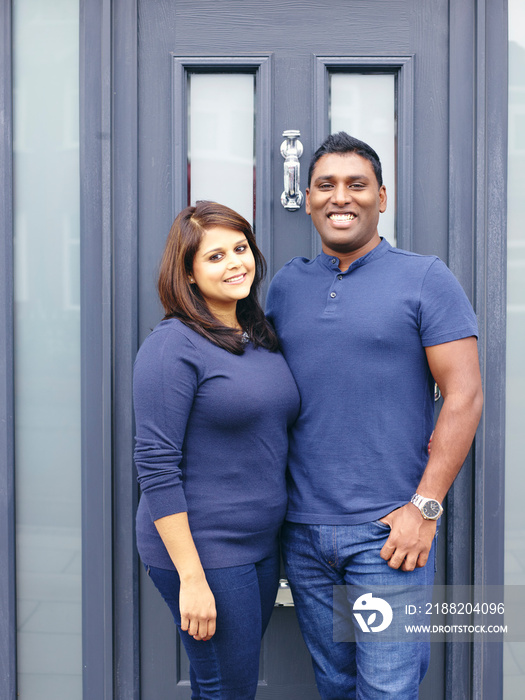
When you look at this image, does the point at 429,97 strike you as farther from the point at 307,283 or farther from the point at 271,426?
the point at 271,426

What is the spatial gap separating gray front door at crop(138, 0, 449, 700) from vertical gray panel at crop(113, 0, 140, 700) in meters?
0.04

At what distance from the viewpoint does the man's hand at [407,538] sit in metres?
1.48

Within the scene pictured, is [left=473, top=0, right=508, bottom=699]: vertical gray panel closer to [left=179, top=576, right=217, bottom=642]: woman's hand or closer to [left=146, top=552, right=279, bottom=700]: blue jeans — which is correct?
[left=146, top=552, right=279, bottom=700]: blue jeans

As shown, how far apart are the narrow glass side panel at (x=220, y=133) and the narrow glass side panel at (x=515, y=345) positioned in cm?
85

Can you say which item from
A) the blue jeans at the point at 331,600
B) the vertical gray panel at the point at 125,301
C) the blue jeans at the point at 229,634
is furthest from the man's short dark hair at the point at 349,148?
the blue jeans at the point at 229,634

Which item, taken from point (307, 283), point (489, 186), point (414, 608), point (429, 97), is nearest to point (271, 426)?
point (307, 283)

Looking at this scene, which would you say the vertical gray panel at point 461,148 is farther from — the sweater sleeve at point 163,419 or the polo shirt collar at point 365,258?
the sweater sleeve at point 163,419

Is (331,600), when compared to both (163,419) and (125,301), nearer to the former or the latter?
(163,419)

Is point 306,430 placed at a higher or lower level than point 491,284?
lower

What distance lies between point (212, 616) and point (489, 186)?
1.52 metres

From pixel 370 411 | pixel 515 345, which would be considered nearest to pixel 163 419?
pixel 370 411

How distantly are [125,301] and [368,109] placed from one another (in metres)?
1.03

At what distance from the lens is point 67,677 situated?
2088 mm

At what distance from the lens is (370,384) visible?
1.52 metres
